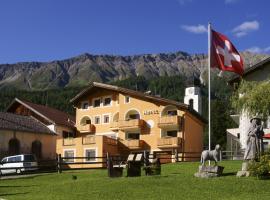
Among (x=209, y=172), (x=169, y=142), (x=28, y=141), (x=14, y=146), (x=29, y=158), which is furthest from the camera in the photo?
(x=28, y=141)

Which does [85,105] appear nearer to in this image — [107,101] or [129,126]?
[107,101]

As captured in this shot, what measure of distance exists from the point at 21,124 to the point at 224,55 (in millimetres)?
34711

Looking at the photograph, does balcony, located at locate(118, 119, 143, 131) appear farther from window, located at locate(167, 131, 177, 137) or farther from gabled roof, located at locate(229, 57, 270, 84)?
gabled roof, located at locate(229, 57, 270, 84)

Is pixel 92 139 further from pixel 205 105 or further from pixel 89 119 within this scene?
pixel 205 105

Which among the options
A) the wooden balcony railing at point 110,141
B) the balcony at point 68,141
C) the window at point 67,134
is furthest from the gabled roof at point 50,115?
the wooden balcony railing at point 110,141

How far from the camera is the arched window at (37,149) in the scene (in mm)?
57594

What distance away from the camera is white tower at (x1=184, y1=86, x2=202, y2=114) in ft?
256

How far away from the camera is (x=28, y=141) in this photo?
5650 cm

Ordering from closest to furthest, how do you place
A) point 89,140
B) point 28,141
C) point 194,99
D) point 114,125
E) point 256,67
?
point 256,67 → point 28,141 → point 89,140 → point 114,125 → point 194,99

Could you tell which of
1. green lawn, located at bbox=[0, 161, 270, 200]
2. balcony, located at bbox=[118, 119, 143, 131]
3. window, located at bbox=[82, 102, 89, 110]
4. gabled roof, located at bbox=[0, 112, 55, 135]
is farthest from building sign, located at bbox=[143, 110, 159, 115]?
green lawn, located at bbox=[0, 161, 270, 200]

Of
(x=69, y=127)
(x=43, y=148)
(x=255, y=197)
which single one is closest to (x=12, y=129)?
(x=43, y=148)

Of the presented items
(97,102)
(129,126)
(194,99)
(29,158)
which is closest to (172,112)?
(129,126)

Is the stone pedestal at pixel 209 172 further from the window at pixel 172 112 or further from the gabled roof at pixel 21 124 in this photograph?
the window at pixel 172 112

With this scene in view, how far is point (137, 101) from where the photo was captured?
60.2 meters
